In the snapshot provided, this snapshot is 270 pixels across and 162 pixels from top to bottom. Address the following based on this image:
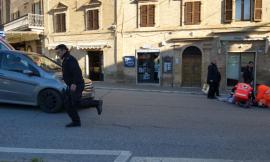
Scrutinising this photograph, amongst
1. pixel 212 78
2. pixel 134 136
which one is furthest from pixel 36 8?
pixel 134 136

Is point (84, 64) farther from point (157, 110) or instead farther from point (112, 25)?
point (157, 110)

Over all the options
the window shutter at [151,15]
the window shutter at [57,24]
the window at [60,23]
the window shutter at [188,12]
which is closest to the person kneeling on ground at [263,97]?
the window shutter at [188,12]

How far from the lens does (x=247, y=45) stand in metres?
18.0

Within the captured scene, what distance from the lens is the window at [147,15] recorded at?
65.5 feet

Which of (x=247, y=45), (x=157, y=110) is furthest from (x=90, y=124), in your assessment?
(x=247, y=45)

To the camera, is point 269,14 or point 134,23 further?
point 134,23

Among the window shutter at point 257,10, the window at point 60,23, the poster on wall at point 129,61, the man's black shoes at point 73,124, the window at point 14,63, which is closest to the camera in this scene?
the man's black shoes at point 73,124

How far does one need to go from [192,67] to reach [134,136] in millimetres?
14168

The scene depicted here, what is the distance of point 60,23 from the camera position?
923 inches

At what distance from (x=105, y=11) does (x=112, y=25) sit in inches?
50.5

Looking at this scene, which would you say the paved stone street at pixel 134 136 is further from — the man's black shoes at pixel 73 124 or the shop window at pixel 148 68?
the shop window at pixel 148 68

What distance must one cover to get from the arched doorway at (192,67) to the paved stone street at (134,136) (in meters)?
10.5

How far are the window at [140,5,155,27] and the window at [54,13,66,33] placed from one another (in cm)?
669

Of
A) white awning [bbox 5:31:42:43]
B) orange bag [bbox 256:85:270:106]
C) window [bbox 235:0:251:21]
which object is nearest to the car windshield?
orange bag [bbox 256:85:270:106]
